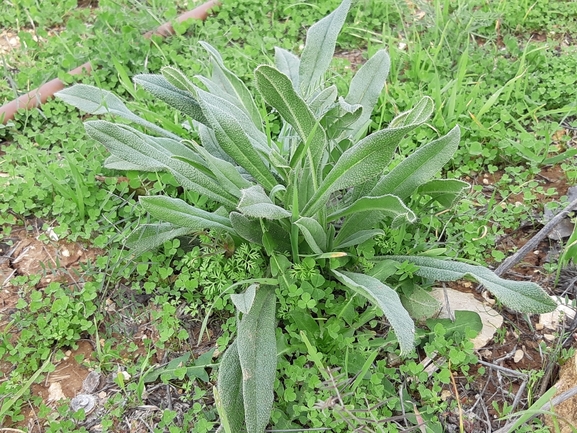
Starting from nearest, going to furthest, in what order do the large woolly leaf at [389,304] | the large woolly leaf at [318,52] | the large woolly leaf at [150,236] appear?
the large woolly leaf at [389,304], the large woolly leaf at [150,236], the large woolly leaf at [318,52]

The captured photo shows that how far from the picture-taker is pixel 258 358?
155 centimetres

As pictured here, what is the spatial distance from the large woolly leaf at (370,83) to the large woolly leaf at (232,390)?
0.95 m

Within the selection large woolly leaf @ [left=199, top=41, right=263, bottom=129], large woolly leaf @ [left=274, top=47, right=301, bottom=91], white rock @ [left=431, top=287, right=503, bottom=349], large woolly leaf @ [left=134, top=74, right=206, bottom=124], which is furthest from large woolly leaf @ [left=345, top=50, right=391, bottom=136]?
white rock @ [left=431, top=287, right=503, bottom=349]

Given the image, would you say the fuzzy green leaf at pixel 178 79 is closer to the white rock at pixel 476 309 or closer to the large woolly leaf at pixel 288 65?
the large woolly leaf at pixel 288 65

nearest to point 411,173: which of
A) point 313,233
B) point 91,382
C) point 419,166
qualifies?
point 419,166

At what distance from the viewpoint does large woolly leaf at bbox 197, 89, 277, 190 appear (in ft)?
5.33

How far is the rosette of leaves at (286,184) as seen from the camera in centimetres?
150

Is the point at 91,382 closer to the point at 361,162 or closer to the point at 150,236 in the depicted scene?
the point at 150,236

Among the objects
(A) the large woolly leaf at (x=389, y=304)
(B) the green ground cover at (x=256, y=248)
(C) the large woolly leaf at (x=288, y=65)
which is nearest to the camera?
(A) the large woolly leaf at (x=389, y=304)

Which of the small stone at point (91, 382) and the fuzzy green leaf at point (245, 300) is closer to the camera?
the fuzzy green leaf at point (245, 300)

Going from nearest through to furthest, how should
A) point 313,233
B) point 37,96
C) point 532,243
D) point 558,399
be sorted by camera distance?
point 558,399 → point 313,233 → point 532,243 → point 37,96

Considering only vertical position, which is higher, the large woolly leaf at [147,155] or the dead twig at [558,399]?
the large woolly leaf at [147,155]

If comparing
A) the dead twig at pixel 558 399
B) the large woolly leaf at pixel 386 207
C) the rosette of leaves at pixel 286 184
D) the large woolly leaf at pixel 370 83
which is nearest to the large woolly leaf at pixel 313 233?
the rosette of leaves at pixel 286 184

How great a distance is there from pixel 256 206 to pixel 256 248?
1.26ft
